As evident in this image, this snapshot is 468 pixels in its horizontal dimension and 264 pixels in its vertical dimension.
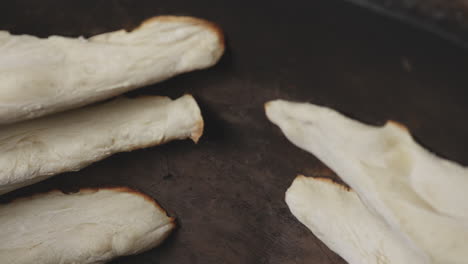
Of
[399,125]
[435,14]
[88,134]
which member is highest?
[435,14]

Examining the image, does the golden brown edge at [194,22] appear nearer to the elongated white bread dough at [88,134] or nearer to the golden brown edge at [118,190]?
the elongated white bread dough at [88,134]

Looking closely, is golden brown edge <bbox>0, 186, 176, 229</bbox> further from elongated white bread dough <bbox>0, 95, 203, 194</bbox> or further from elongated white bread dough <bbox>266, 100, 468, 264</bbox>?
elongated white bread dough <bbox>266, 100, 468, 264</bbox>

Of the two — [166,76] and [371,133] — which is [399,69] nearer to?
[371,133]

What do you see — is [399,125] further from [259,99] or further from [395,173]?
[259,99]

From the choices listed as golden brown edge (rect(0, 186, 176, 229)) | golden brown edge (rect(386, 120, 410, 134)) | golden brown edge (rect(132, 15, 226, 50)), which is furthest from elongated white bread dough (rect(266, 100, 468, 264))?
golden brown edge (rect(0, 186, 176, 229))

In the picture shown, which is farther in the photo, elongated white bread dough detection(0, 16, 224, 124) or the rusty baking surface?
the rusty baking surface

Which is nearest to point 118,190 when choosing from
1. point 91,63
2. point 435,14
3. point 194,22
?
point 91,63
